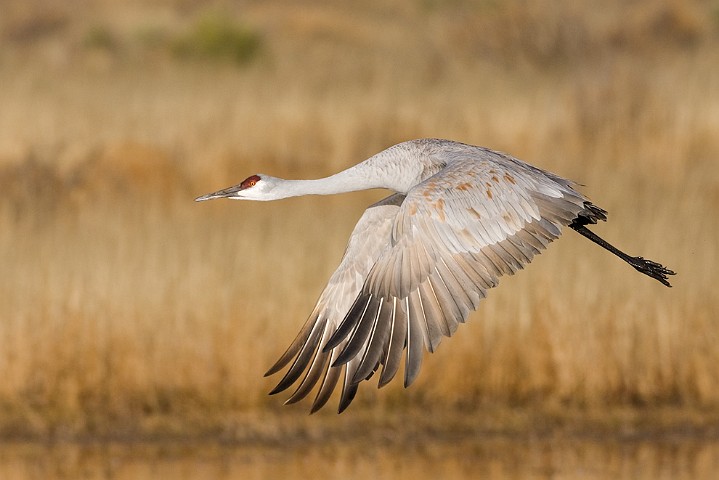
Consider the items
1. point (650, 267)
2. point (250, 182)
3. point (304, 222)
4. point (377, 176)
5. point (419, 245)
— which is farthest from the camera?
point (304, 222)

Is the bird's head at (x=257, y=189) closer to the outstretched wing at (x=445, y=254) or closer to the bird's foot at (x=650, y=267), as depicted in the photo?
the outstretched wing at (x=445, y=254)

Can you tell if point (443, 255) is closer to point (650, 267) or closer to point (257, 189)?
point (257, 189)

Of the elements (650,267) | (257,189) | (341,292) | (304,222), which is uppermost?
(304,222)

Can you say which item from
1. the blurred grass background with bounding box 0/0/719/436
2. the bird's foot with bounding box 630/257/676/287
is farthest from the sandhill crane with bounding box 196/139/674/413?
the blurred grass background with bounding box 0/0/719/436

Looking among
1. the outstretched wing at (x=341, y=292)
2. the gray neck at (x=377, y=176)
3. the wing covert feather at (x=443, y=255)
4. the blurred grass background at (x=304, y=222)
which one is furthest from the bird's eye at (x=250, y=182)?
the blurred grass background at (x=304, y=222)

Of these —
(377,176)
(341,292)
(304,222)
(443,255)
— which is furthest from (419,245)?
(304,222)

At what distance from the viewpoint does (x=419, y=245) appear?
21.6 ft

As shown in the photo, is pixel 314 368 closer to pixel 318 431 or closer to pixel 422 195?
pixel 422 195

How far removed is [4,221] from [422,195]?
7.16 metres

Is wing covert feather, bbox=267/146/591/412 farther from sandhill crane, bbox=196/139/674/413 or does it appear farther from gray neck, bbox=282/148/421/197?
gray neck, bbox=282/148/421/197

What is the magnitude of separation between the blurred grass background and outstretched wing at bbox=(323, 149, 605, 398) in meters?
3.64

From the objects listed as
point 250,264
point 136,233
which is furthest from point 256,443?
point 136,233

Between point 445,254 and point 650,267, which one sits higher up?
point 650,267

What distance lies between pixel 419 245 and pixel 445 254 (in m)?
0.11
